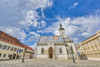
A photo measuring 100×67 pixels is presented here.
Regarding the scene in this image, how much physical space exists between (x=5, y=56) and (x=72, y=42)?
3389 centimetres

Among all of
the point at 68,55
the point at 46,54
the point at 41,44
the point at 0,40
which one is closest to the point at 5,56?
the point at 0,40

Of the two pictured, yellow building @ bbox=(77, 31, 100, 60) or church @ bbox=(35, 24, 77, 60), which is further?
church @ bbox=(35, 24, 77, 60)

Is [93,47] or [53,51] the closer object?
[53,51]

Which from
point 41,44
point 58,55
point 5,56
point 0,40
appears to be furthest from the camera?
point 41,44

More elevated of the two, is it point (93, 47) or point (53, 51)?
point (93, 47)

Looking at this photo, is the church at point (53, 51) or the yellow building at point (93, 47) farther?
the church at point (53, 51)

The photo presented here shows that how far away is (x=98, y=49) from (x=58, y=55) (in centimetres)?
1842

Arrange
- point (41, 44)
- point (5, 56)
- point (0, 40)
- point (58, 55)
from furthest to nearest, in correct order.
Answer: point (41, 44) → point (58, 55) → point (5, 56) → point (0, 40)

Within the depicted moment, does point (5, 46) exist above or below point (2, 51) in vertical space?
above

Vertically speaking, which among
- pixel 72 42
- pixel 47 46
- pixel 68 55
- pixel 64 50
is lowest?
pixel 68 55

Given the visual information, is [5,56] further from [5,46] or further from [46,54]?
[46,54]

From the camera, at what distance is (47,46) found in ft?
83.2

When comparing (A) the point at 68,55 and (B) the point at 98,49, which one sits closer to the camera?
(B) the point at 98,49

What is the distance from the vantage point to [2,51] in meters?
19.6
